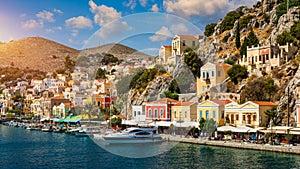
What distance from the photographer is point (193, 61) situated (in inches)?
1558

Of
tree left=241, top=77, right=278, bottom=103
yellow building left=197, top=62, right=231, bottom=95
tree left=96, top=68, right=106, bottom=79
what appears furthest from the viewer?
tree left=96, top=68, right=106, bottom=79

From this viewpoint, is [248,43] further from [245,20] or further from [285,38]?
[245,20]

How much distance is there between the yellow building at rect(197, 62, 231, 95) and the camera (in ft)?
→ 116

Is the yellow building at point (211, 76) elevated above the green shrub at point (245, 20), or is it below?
below

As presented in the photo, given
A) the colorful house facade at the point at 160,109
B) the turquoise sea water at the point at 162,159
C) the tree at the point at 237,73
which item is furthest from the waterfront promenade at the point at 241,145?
the tree at the point at 237,73

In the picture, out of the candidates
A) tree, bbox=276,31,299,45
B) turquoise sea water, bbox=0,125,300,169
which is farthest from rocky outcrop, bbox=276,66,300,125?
tree, bbox=276,31,299,45

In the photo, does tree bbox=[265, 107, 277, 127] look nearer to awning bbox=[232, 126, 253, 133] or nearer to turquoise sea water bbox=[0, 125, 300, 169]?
awning bbox=[232, 126, 253, 133]

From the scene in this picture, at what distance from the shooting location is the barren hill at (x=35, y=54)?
131375mm

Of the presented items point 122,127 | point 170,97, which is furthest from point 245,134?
point 122,127

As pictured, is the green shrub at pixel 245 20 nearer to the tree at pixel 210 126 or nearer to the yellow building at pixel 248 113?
the yellow building at pixel 248 113

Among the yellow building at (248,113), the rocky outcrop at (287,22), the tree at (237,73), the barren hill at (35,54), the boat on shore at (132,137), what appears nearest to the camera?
the boat on shore at (132,137)

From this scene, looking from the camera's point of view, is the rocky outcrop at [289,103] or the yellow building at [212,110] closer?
the rocky outcrop at [289,103]

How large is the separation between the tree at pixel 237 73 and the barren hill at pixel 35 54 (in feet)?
314

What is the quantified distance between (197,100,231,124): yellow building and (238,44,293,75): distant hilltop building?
5400 mm
